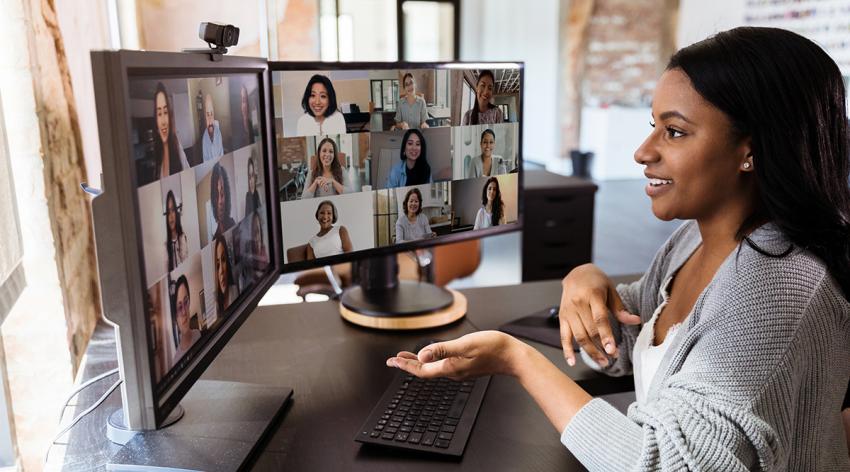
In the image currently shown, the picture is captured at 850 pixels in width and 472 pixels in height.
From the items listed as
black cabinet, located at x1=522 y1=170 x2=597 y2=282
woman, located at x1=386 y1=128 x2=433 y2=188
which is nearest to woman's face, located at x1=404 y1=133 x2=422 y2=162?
woman, located at x1=386 y1=128 x2=433 y2=188

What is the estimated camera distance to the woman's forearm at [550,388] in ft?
2.93

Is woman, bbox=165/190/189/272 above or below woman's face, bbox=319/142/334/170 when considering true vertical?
below

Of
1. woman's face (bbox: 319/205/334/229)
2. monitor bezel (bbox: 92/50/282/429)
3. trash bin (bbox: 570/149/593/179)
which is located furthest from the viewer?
trash bin (bbox: 570/149/593/179)

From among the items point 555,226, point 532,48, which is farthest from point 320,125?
point 532,48

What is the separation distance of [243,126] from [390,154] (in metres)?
0.33

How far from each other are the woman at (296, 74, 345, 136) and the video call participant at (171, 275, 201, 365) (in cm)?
44

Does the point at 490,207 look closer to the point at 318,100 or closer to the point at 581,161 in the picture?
the point at 318,100

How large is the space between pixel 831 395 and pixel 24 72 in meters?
1.38

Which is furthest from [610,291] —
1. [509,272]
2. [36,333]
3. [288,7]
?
[509,272]

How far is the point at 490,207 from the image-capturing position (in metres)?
1.48

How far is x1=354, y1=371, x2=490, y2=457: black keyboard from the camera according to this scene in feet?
3.10

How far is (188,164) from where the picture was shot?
832mm

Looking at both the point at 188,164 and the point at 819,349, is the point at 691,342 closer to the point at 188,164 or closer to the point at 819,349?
the point at 819,349

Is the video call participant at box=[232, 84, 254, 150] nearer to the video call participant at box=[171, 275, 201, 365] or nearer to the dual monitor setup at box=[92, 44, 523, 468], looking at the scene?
the dual monitor setup at box=[92, 44, 523, 468]
